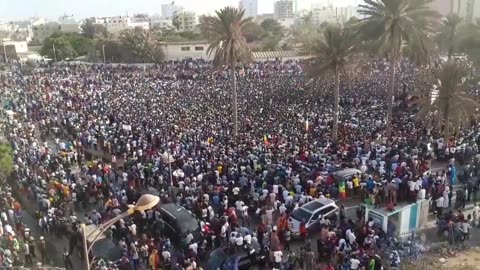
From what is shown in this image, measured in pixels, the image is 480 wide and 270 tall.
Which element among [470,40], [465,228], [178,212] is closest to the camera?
[465,228]

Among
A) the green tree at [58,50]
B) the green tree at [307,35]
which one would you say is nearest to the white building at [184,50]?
the green tree at [307,35]

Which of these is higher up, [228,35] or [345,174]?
[228,35]

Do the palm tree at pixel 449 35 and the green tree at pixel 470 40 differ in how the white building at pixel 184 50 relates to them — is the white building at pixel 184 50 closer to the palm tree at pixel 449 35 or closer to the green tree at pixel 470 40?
the palm tree at pixel 449 35

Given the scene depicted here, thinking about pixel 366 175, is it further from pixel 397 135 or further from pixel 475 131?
pixel 475 131

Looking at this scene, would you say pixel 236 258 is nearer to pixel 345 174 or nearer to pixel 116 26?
pixel 345 174

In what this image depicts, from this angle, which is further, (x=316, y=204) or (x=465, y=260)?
(x=316, y=204)

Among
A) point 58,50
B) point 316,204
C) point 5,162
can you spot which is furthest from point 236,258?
point 58,50

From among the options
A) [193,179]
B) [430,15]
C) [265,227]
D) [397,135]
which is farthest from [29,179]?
[430,15]
